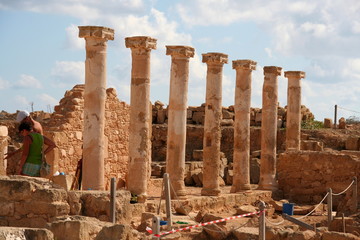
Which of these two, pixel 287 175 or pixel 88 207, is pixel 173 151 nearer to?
pixel 287 175

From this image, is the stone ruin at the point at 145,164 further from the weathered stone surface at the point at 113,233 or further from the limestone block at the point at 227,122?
the limestone block at the point at 227,122

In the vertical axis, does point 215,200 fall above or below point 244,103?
below

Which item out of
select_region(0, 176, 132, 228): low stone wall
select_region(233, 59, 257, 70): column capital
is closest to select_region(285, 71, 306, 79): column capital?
select_region(233, 59, 257, 70): column capital

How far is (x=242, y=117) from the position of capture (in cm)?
2564

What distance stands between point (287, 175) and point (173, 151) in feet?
19.6

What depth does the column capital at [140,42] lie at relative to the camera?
1969 centimetres

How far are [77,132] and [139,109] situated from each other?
6.55 ft

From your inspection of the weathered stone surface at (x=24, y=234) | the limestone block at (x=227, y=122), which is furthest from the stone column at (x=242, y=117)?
the weathered stone surface at (x=24, y=234)

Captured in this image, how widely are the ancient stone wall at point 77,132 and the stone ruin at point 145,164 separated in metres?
0.03

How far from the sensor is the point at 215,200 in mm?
22359

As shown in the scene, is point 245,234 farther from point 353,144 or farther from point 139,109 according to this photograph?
point 353,144

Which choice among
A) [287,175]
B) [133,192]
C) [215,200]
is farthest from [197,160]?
[133,192]

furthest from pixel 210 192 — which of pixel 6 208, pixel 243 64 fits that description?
pixel 6 208

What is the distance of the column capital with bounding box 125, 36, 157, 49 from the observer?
1969 centimetres
